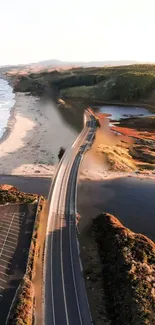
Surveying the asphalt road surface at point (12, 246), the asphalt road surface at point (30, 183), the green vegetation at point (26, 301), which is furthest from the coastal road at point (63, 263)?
the asphalt road surface at point (12, 246)

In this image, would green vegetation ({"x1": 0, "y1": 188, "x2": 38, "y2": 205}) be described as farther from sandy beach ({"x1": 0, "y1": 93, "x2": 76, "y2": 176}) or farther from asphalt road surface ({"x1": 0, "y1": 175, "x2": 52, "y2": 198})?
sandy beach ({"x1": 0, "y1": 93, "x2": 76, "y2": 176})

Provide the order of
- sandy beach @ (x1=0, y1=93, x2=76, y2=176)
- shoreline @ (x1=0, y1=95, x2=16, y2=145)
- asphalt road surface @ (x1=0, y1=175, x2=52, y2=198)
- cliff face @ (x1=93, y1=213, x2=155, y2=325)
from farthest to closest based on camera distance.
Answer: shoreline @ (x1=0, y1=95, x2=16, y2=145)
sandy beach @ (x1=0, y1=93, x2=76, y2=176)
asphalt road surface @ (x1=0, y1=175, x2=52, y2=198)
cliff face @ (x1=93, y1=213, x2=155, y2=325)

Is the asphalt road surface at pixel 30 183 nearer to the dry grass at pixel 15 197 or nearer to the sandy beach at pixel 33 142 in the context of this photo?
the sandy beach at pixel 33 142

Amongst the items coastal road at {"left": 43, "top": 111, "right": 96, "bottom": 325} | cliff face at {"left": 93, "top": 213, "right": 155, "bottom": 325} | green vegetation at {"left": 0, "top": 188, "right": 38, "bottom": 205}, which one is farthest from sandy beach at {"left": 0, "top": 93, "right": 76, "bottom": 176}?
cliff face at {"left": 93, "top": 213, "right": 155, "bottom": 325}

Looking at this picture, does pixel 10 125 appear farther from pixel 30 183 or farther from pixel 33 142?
pixel 30 183

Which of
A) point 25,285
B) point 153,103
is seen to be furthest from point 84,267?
point 153,103

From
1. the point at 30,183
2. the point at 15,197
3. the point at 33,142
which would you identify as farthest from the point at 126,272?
the point at 33,142
